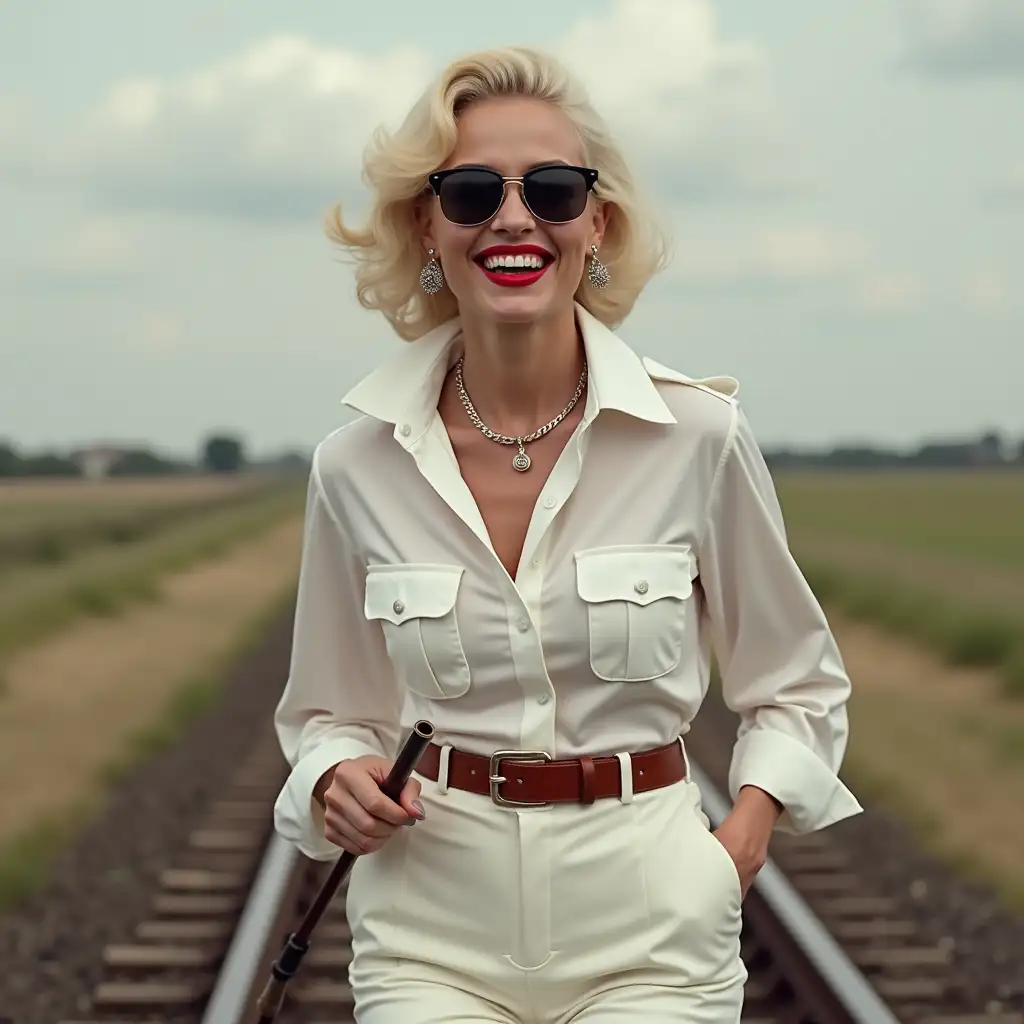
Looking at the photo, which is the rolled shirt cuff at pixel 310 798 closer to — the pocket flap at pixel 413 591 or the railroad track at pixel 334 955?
the pocket flap at pixel 413 591

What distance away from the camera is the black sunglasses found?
8.12 feet

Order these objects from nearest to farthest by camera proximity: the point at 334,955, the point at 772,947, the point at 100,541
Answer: the point at 772,947 → the point at 334,955 → the point at 100,541

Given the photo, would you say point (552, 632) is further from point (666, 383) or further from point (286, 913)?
point (286, 913)

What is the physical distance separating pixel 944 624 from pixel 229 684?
543cm

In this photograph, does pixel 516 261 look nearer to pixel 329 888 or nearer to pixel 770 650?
pixel 770 650

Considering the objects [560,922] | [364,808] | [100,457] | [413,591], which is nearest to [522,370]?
[413,591]

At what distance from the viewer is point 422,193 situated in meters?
2.65

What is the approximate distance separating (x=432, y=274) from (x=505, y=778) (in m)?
0.76

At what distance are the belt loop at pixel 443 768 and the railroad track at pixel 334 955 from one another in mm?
2356

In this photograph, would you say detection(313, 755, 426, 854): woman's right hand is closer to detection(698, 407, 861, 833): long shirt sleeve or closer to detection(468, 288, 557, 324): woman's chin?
detection(698, 407, 861, 833): long shirt sleeve

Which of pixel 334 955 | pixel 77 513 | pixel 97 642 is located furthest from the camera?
pixel 77 513

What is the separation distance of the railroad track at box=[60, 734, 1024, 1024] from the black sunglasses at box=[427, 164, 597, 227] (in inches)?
105

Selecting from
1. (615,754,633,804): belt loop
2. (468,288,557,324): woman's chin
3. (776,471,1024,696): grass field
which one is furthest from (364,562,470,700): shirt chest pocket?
(776,471,1024,696): grass field

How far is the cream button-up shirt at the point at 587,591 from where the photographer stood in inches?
95.7
